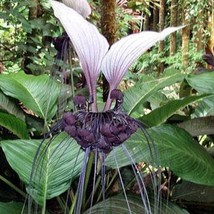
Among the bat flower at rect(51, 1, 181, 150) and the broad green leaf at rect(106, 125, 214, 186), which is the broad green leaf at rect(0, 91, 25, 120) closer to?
the broad green leaf at rect(106, 125, 214, 186)

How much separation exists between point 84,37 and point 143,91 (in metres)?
0.74

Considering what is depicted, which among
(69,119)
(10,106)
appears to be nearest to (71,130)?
(69,119)

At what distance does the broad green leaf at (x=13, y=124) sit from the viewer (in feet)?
3.65

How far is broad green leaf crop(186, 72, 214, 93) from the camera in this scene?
1204mm

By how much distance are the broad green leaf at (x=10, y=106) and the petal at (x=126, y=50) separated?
0.78 metres

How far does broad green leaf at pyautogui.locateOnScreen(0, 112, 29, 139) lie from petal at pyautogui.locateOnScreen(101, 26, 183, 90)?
0.54m

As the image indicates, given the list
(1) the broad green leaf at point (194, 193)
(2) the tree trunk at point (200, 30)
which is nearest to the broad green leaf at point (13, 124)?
(1) the broad green leaf at point (194, 193)

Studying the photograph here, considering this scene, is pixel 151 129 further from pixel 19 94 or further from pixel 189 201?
pixel 19 94

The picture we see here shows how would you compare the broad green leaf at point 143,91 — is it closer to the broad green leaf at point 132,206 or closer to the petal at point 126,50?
the broad green leaf at point 132,206

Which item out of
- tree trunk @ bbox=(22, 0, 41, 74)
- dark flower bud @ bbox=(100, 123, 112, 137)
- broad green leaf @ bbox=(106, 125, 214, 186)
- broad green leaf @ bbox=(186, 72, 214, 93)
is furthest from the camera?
tree trunk @ bbox=(22, 0, 41, 74)

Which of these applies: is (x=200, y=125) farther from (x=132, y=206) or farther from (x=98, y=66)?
(x=98, y=66)

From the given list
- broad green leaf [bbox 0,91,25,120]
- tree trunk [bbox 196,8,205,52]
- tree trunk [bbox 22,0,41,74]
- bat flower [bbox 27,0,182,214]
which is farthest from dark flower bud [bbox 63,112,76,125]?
tree trunk [bbox 196,8,205,52]

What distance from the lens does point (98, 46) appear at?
23.5 inches

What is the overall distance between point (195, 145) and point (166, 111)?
124 millimetres
